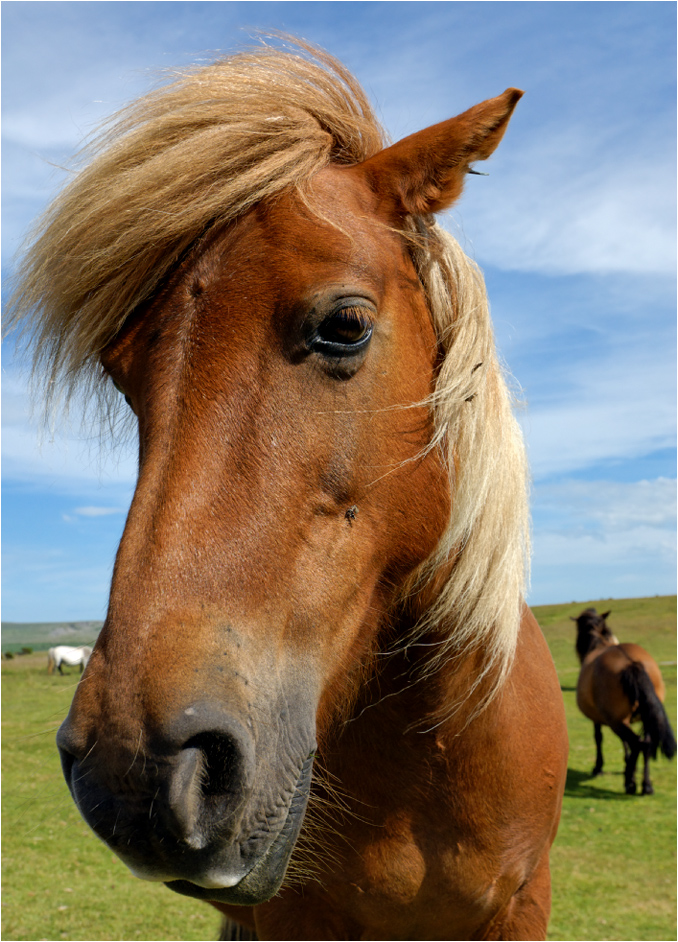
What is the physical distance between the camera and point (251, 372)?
1.60 metres

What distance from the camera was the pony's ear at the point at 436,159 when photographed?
186 cm

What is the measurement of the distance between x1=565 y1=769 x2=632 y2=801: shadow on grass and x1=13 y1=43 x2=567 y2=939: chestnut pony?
10492mm

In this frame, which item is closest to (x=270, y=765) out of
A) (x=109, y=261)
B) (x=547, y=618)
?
(x=109, y=261)

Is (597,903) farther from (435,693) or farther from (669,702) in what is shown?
(669,702)

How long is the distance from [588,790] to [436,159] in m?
12.8

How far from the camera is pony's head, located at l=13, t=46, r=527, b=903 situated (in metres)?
1.32

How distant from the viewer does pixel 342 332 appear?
5.55ft

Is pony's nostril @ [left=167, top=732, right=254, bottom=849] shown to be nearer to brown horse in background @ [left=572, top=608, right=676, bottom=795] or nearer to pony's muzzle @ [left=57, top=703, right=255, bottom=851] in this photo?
pony's muzzle @ [left=57, top=703, right=255, bottom=851]

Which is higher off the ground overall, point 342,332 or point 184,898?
point 342,332

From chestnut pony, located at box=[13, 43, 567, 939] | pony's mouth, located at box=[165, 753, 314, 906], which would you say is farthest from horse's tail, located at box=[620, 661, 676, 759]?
pony's mouth, located at box=[165, 753, 314, 906]

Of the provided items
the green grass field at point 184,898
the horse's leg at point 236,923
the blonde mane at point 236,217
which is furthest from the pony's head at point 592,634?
the blonde mane at point 236,217

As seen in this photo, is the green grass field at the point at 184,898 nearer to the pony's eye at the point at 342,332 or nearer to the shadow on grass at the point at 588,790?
the shadow on grass at the point at 588,790

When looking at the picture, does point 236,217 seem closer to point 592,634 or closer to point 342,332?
point 342,332

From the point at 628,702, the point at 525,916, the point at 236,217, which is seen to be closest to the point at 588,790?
the point at 628,702
